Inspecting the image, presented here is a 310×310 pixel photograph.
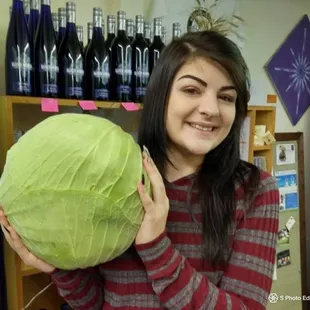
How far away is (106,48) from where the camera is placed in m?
1.55

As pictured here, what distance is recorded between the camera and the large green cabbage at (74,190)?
604mm

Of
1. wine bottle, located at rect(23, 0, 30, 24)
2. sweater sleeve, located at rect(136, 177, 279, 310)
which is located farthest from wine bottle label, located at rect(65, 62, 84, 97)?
sweater sleeve, located at rect(136, 177, 279, 310)

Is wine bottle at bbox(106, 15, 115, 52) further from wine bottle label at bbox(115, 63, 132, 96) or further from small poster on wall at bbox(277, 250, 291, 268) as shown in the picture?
small poster on wall at bbox(277, 250, 291, 268)

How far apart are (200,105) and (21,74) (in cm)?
80

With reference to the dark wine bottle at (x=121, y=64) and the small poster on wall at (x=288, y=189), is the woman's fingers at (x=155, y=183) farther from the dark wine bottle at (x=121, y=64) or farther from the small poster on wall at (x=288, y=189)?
the small poster on wall at (x=288, y=189)

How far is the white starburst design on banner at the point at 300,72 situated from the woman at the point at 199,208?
1.99 m

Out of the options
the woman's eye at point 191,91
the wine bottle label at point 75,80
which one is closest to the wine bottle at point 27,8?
the wine bottle label at point 75,80

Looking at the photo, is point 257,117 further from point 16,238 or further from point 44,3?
point 16,238

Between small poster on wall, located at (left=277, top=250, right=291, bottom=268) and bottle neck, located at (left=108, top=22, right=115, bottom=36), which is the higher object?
bottle neck, located at (left=108, top=22, right=115, bottom=36)

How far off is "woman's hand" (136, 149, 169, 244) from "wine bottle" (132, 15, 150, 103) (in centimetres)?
96

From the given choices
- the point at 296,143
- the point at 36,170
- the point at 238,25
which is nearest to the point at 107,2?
the point at 238,25

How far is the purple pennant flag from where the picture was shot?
2568 millimetres

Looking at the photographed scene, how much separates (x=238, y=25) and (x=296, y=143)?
0.93 meters

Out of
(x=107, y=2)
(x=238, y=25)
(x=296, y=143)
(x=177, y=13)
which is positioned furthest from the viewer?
(x=296, y=143)
